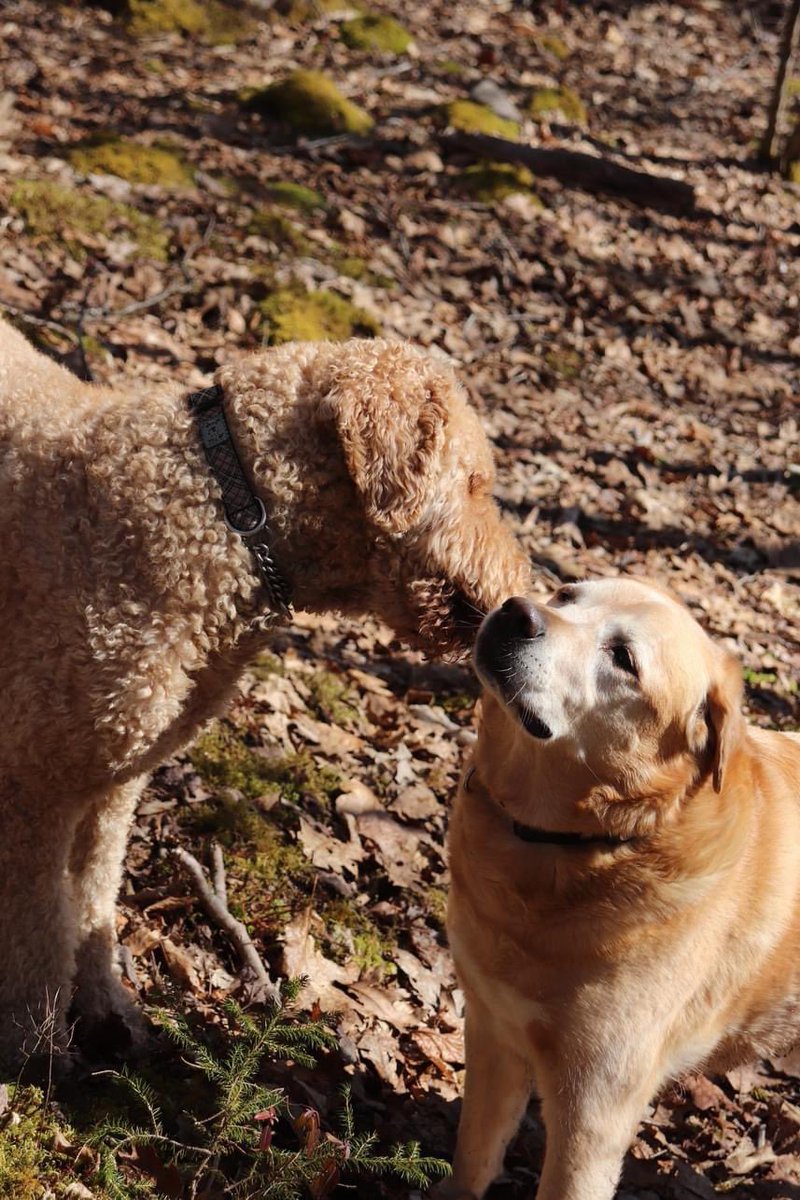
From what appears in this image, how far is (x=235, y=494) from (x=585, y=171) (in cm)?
960

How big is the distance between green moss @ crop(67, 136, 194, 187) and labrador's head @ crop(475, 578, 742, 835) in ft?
22.0

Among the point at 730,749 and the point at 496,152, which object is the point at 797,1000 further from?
the point at 496,152

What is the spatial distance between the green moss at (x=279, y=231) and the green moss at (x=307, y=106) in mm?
2195

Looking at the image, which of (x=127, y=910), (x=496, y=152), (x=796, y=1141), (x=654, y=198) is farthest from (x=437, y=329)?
(x=796, y=1141)

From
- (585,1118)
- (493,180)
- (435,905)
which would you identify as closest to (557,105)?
Answer: (493,180)

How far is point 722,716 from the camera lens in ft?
11.1

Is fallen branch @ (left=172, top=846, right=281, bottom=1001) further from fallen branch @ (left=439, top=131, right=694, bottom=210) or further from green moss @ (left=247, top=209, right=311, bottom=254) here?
fallen branch @ (left=439, top=131, right=694, bottom=210)

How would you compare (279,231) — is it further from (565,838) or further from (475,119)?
(565,838)

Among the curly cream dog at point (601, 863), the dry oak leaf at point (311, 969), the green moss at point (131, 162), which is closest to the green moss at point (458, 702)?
the dry oak leaf at point (311, 969)

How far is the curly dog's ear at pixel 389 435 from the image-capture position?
3615 millimetres

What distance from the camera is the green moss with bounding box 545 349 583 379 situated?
9023 mm

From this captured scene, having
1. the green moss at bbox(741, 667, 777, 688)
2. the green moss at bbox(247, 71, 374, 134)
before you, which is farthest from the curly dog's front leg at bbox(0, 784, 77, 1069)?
the green moss at bbox(247, 71, 374, 134)

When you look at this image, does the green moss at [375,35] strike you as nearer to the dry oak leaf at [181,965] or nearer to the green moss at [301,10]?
the green moss at [301,10]

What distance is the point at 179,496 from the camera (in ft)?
11.7
